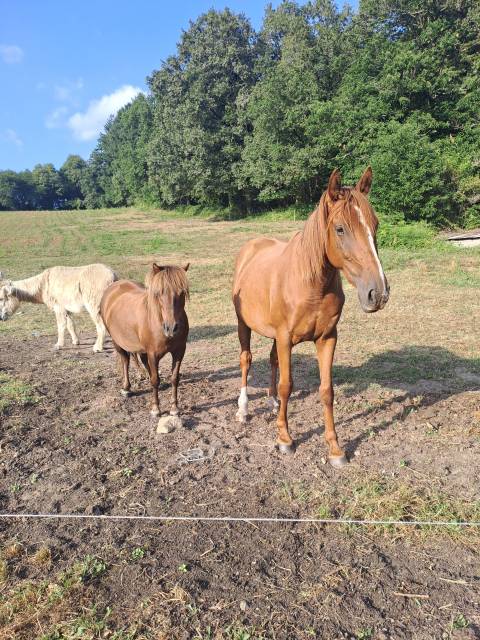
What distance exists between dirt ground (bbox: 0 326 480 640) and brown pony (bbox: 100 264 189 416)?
26.6 inches

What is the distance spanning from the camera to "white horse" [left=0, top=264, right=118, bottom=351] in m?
8.45

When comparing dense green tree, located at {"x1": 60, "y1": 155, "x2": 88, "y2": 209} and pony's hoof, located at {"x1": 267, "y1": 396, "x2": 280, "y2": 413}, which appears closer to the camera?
pony's hoof, located at {"x1": 267, "y1": 396, "x2": 280, "y2": 413}

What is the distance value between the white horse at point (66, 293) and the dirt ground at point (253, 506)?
2.95 m

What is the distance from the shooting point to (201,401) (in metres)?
5.71

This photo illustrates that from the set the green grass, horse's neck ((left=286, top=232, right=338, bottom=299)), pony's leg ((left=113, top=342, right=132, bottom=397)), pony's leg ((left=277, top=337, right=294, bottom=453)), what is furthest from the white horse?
horse's neck ((left=286, top=232, right=338, bottom=299))

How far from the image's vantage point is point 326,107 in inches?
1266

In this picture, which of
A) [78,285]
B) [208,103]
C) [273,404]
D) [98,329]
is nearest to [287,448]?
[273,404]

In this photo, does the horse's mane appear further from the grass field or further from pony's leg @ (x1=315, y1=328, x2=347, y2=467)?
the grass field

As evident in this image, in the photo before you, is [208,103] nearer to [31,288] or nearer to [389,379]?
[31,288]

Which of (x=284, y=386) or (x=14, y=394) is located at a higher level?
(x=284, y=386)

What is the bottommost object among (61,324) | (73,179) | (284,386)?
(61,324)

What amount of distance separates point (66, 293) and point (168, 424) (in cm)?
513

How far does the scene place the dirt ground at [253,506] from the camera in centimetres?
238

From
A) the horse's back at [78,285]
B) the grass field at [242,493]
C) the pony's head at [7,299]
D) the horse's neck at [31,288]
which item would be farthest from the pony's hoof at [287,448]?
the pony's head at [7,299]
